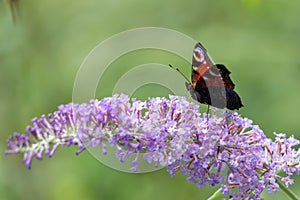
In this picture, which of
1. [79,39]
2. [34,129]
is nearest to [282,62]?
[79,39]

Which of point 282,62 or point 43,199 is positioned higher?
point 282,62

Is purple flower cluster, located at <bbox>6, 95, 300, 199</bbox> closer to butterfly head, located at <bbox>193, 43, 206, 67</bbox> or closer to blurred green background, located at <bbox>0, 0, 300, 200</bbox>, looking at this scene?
butterfly head, located at <bbox>193, 43, 206, 67</bbox>

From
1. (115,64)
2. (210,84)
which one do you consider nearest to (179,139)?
(210,84)

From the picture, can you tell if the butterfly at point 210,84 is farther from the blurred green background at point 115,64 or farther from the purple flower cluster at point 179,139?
the blurred green background at point 115,64

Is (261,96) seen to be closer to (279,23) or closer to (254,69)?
(254,69)

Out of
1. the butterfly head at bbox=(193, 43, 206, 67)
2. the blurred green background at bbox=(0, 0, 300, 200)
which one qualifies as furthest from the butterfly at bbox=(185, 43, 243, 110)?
the blurred green background at bbox=(0, 0, 300, 200)

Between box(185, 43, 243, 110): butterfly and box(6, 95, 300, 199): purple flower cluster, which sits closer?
box(6, 95, 300, 199): purple flower cluster

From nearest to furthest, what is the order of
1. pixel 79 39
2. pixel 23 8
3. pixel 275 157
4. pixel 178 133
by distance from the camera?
pixel 178 133
pixel 275 157
pixel 23 8
pixel 79 39
